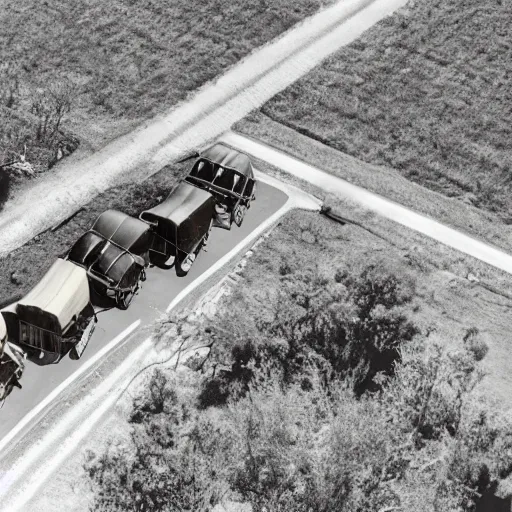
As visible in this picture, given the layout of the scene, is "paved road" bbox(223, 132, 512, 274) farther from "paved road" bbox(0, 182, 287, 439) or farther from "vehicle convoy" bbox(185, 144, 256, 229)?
"vehicle convoy" bbox(185, 144, 256, 229)

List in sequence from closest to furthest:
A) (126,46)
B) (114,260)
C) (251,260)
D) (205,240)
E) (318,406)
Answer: (318,406) → (114,260) → (205,240) → (251,260) → (126,46)

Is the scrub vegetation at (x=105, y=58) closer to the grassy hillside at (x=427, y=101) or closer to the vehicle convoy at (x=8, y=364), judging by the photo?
the grassy hillside at (x=427, y=101)

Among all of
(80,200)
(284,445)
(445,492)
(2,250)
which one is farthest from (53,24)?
(445,492)

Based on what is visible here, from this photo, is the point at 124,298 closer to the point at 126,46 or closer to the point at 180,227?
the point at 180,227

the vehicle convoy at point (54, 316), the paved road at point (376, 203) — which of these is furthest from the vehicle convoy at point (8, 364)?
the paved road at point (376, 203)

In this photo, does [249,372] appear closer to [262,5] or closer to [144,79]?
[144,79]

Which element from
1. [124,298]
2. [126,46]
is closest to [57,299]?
[124,298]
